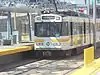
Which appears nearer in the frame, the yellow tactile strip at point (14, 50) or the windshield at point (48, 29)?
the yellow tactile strip at point (14, 50)

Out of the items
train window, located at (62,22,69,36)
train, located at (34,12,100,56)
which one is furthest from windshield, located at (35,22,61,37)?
train window, located at (62,22,69,36)

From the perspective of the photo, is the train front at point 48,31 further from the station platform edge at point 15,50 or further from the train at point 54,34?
the station platform edge at point 15,50

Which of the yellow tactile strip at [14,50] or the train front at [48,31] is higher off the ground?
the train front at [48,31]

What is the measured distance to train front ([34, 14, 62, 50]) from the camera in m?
21.3

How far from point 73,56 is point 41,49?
3383 mm

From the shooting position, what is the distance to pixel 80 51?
25.3 meters

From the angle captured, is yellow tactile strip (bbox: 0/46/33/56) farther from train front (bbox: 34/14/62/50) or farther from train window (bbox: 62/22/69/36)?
train window (bbox: 62/22/69/36)

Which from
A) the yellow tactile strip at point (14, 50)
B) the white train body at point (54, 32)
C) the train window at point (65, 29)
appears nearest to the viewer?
the yellow tactile strip at point (14, 50)

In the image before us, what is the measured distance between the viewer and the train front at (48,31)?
21.3 meters

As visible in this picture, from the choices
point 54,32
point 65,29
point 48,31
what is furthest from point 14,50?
point 65,29

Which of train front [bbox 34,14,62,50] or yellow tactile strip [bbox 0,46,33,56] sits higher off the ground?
train front [bbox 34,14,62,50]

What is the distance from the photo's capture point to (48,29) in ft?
71.1

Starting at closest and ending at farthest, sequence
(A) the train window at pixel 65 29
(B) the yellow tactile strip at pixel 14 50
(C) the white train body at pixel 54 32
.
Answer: (B) the yellow tactile strip at pixel 14 50 → (C) the white train body at pixel 54 32 → (A) the train window at pixel 65 29

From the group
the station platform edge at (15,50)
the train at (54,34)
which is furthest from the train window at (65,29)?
the station platform edge at (15,50)
